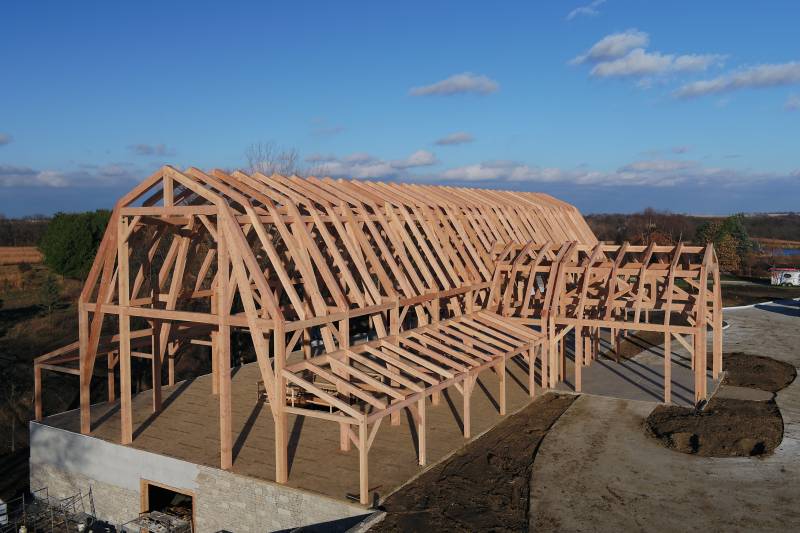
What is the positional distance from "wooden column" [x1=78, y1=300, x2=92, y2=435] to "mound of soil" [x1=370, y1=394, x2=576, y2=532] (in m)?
7.16

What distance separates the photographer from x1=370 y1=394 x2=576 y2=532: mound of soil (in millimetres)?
9805

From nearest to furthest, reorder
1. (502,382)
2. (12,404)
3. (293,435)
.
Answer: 1. (293,435)
2. (502,382)
3. (12,404)

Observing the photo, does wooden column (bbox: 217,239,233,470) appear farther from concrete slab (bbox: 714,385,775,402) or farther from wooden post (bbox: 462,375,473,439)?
concrete slab (bbox: 714,385,775,402)

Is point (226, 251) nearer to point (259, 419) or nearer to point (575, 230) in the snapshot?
point (259, 419)

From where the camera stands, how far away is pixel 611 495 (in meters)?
10.9

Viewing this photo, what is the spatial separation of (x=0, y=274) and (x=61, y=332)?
64.5 ft

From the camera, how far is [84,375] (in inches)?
536

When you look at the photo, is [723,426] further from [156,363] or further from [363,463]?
[156,363]

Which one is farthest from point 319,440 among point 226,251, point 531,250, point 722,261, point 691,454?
point 722,261

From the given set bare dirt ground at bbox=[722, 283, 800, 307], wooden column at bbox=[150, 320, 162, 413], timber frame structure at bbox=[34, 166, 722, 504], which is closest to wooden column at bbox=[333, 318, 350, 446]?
timber frame structure at bbox=[34, 166, 722, 504]

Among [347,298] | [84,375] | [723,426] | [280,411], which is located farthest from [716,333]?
[84,375]

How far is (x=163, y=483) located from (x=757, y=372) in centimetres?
1727

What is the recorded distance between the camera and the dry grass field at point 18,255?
47.5m

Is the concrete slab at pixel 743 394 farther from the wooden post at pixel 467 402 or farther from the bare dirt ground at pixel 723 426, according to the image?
the wooden post at pixel 467 402
